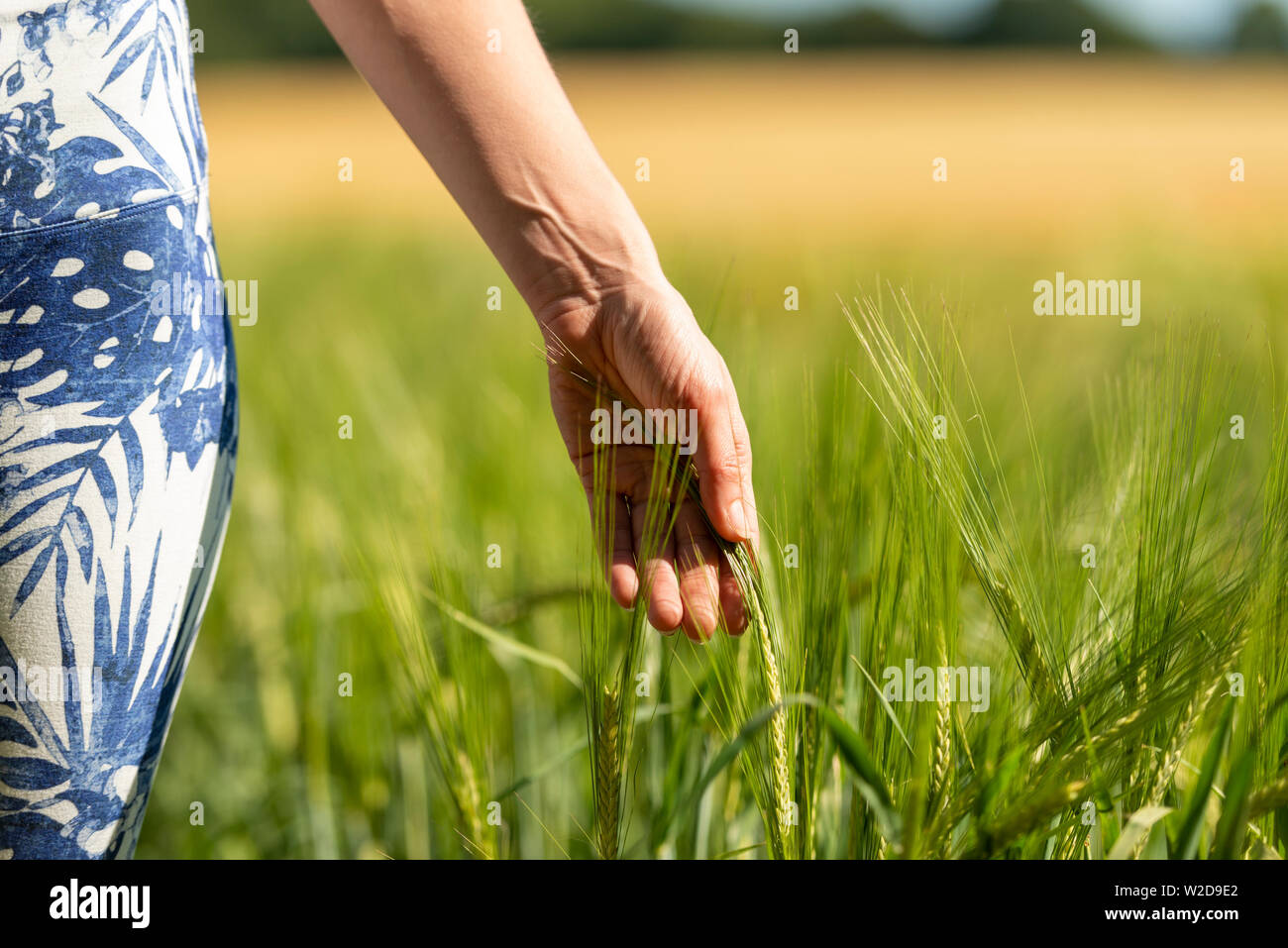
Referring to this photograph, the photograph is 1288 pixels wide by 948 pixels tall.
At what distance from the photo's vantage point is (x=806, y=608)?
0.60m

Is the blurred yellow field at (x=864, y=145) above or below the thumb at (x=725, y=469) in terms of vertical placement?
above

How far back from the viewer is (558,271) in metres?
0.70

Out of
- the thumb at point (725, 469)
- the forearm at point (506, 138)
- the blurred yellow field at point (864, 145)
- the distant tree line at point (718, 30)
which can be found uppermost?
the distant tree line at point (718, 30)

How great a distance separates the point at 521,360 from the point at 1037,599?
4.21ft

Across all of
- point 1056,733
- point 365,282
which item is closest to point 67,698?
point 1056,733

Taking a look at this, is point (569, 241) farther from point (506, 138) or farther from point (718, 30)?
point (718, 30)

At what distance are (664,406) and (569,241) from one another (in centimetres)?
13

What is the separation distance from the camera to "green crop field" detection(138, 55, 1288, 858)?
562 mm

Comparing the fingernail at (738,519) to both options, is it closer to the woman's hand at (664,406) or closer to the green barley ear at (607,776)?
the woman's hand at (664,406)

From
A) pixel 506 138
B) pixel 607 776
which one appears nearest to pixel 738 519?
pixel 607 776

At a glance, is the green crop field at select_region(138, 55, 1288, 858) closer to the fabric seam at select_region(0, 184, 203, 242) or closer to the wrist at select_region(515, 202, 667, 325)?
the wrist at select_region(515, 202, 667, 325)

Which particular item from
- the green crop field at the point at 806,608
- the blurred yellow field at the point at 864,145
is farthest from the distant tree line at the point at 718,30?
the green crop field at the point at 806,608

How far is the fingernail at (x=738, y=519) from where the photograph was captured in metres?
0.61

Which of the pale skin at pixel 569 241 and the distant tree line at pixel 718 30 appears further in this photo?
the distant tree line at pixel 718 30
